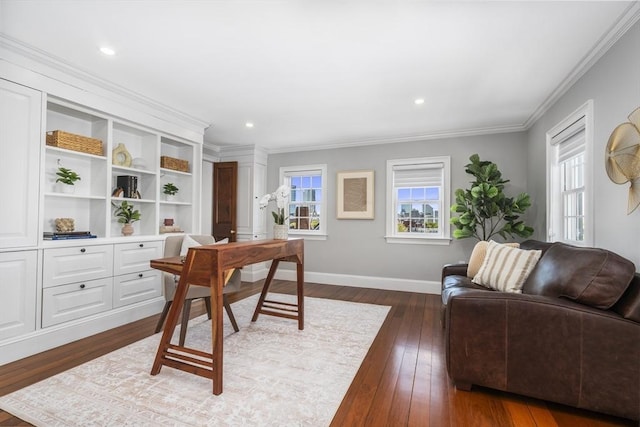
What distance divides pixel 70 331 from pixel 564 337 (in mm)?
3807

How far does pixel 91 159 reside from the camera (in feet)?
10.4

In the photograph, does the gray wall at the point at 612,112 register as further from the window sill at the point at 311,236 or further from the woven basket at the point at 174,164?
the woven basket at the point at 174,164

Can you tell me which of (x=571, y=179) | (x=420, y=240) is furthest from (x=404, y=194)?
(x=571, y=179)

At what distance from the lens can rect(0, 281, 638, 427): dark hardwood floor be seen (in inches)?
65.2

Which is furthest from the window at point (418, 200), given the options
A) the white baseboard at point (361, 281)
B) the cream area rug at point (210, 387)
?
the cream area rug at point (210, 387)

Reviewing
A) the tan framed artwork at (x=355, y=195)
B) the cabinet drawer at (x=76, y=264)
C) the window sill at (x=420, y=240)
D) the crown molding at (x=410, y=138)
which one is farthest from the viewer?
the tan framed artwork at (x=355, y=195)

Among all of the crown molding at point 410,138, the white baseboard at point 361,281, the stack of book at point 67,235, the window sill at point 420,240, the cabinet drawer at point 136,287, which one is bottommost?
the white baseboard at point 361,281

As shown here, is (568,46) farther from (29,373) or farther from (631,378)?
(29,373)

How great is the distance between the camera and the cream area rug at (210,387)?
5.42 feet

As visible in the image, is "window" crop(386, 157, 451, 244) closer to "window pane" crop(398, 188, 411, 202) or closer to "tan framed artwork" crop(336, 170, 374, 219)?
"window pane" crop(398, 188, 411, 202)

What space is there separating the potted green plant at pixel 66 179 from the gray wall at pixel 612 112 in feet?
14.8

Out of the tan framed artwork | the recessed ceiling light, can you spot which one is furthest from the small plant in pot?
the tan framed artwork

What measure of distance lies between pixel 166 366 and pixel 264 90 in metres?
2.62

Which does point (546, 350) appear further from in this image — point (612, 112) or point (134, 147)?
point (134, 147)
